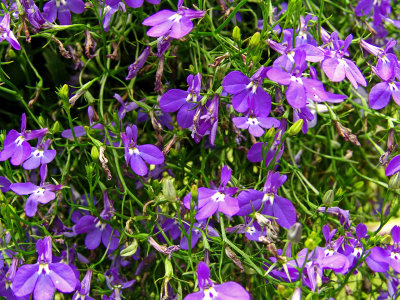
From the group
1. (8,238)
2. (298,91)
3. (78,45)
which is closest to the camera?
(298,91)

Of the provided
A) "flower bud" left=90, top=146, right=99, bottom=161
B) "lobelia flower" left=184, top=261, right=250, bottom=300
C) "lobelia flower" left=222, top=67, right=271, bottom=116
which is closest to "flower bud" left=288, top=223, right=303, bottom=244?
"lobelia flower" left=184, top=261, right=250, bottom=300

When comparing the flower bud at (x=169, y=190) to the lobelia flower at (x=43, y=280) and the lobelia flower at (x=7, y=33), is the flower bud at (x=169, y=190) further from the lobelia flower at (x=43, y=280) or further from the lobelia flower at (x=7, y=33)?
the lobelia flower at (x=7, y=33)

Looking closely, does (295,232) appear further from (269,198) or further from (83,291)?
(83,291)

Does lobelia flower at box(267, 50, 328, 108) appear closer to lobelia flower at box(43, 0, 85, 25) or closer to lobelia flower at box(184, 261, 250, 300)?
lobelia flower at box(184, 261, 250, 300)

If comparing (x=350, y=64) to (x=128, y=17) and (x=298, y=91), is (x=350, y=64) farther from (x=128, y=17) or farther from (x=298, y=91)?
(x=128, y=17)

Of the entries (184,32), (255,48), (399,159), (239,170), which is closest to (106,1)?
(184,32)

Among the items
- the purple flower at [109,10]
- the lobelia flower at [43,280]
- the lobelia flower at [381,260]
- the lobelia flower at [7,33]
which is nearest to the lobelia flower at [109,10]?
the purple flower at [109,10]

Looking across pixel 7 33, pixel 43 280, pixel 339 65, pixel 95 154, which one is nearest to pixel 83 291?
pixel 43 280
